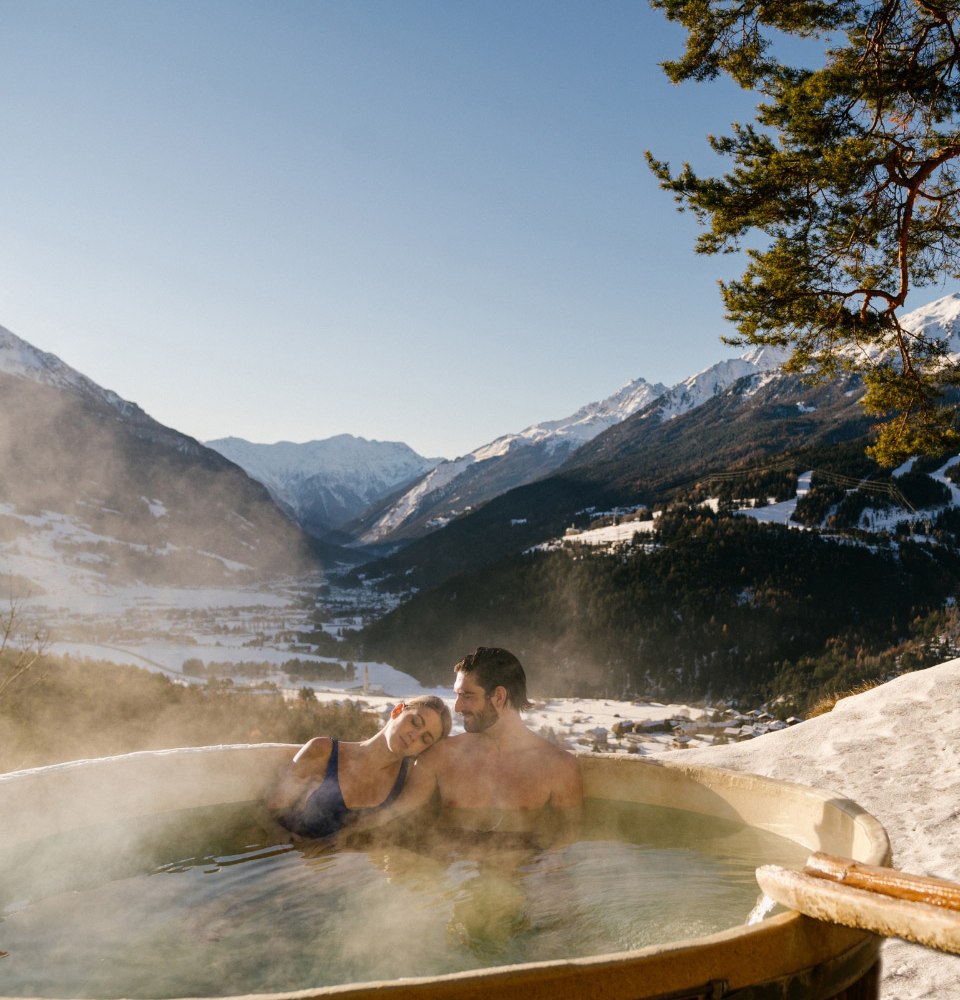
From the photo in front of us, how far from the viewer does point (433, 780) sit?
3.16 m

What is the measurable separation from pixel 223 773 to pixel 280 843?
0.40 m

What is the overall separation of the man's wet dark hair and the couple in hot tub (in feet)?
0.24

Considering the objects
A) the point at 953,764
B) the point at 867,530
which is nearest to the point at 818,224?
the point at 953,764

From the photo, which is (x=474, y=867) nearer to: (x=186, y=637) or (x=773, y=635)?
(x=186, y=637)

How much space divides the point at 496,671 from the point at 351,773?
29.4 inches

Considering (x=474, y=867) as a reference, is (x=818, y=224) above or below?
above

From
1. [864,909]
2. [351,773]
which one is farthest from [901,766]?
Answer: [864,909]

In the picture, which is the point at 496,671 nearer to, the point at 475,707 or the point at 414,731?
the point at 475,707

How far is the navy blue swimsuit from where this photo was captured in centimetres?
307

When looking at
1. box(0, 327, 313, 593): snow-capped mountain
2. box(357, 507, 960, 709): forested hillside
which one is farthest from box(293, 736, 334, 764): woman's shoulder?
box(0, 327, 313, 593): snow-capped mountain

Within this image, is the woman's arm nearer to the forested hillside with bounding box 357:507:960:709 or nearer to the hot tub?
the hot tub

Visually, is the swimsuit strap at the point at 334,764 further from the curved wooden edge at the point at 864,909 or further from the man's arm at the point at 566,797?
the curved wooden edge at the point at 864,909

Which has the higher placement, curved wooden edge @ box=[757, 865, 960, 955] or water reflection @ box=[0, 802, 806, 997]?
curved wooden edge @ box=[757, 865, 960, 955]

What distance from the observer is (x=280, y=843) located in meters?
3.05
